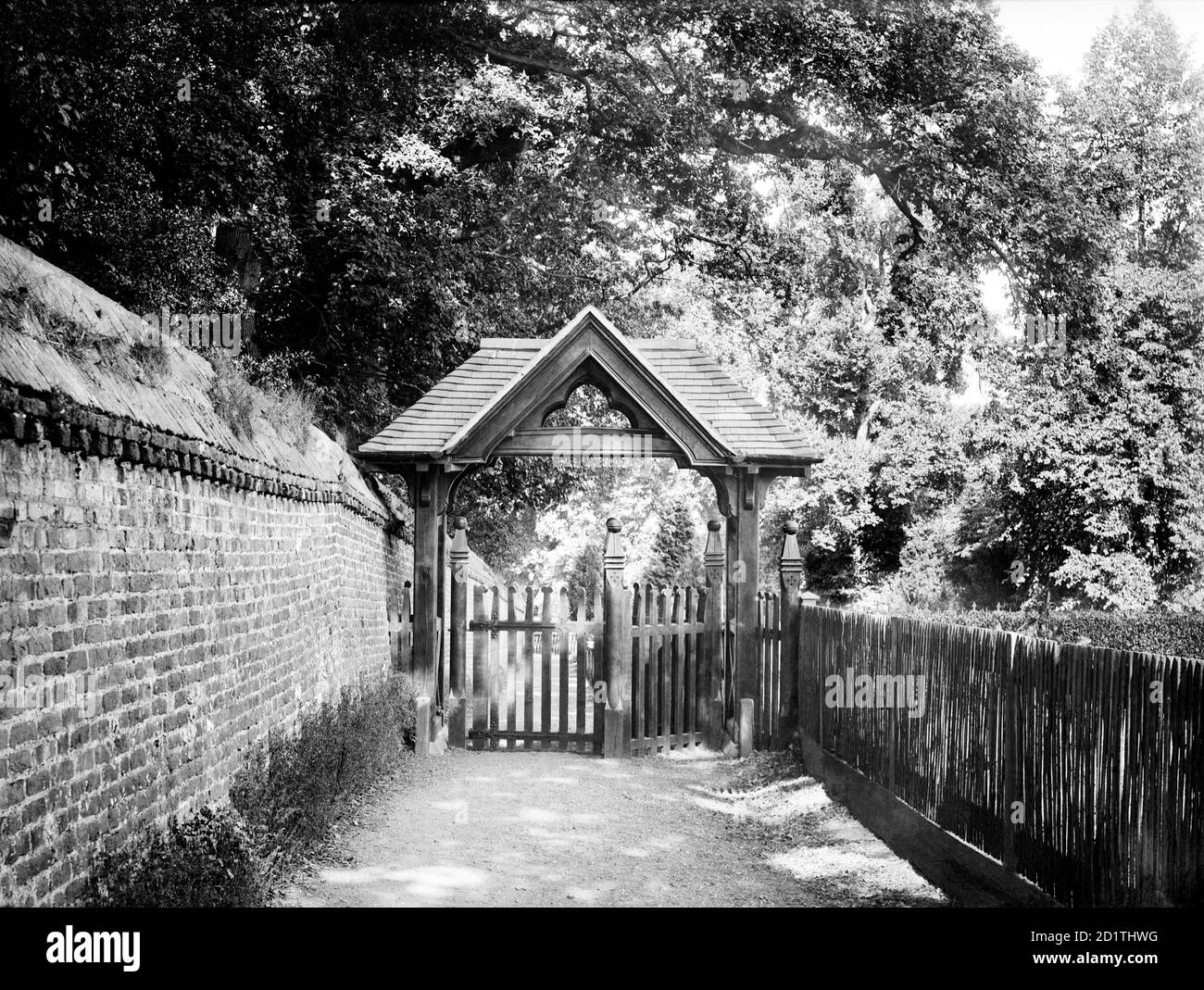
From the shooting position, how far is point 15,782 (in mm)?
3762

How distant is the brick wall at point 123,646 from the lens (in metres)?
3.87

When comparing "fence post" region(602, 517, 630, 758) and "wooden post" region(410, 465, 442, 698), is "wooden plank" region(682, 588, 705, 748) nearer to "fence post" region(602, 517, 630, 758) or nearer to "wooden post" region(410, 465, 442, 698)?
"fence post" region(602, 517, 630, 758)

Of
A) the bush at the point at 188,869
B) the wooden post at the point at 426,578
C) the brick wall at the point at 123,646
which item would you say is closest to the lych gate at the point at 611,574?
the wooden post at the point at 426,578

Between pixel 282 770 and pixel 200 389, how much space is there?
101 inches

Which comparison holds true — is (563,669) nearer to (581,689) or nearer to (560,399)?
(581,689)

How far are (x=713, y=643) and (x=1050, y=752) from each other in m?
6.63

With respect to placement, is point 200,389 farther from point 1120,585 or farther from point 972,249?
point 1120,585

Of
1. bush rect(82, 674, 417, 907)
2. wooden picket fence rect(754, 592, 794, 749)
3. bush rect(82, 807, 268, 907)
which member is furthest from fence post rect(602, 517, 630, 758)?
bush rect(82, 807, 268, 907)

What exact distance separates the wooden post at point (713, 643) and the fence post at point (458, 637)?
2.66m

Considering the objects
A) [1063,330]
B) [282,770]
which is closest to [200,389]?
[282,770]
